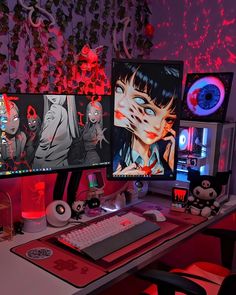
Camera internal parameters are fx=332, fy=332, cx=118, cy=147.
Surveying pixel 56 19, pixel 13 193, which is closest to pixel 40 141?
pixel 13 193

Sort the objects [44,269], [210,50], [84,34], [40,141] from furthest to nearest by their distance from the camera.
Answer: [210,50], [84,34], [40,141], [44,269]

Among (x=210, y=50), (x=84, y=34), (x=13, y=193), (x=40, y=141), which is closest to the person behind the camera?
(x=40, y=141)

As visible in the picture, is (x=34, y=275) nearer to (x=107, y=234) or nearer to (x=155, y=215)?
(x=107, y=234)

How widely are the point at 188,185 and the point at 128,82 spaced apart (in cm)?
69

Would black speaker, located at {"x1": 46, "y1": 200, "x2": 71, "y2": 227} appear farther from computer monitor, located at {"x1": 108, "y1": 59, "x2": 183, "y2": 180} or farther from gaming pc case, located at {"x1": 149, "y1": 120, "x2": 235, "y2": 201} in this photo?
gaming pc case, located at {"x1": 149, "y1": 120, "x2": 235, "y2": 201}

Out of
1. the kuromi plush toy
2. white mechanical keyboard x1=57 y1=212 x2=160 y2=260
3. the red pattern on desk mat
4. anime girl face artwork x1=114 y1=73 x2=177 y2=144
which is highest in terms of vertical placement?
anime girl face artwork x1=114 y1=73 x2=177 y2=144

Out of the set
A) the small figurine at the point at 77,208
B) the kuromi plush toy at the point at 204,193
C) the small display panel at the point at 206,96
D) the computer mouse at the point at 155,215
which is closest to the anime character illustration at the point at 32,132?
the small figurine at the point at 77,208

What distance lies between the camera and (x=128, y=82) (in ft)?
5.44

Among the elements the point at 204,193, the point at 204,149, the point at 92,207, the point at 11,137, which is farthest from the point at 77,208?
the point at 204,149

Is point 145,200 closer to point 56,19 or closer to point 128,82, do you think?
point 128,82

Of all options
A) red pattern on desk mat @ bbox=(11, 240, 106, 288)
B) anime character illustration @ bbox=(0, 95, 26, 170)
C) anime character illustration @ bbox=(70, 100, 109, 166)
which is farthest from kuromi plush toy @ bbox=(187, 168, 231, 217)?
anime character illustration @ bbox=(0, 95, 26, 170)

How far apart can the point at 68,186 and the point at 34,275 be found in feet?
2.05

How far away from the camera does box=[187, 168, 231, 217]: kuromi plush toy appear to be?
168cm

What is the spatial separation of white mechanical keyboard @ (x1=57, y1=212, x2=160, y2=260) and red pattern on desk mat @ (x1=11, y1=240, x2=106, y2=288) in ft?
0.15
